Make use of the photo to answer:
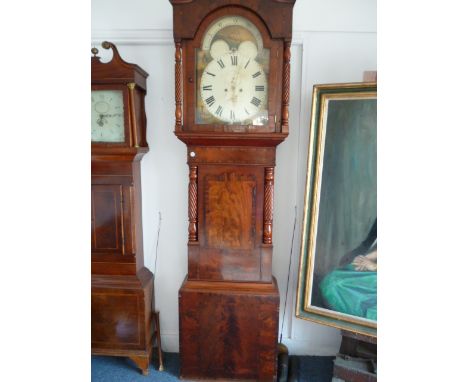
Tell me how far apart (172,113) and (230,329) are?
Result: 114 cm

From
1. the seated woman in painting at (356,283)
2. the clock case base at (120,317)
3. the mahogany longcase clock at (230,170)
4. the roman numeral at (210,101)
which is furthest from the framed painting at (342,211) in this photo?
the clock case base at (120,317)

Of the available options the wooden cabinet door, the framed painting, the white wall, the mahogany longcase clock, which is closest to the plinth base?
the mahogany longcase clock

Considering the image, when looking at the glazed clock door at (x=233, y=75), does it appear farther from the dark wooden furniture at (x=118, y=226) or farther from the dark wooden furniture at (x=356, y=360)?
the dark wooden furniture at (x=356, y=360)

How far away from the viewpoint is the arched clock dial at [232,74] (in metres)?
1.29

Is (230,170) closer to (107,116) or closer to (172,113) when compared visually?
(172,113)

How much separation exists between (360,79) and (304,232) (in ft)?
2.77

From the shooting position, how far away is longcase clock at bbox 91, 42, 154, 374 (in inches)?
55.2

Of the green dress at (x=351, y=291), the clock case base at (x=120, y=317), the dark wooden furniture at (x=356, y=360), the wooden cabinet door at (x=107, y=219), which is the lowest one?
the dark wooden furniture at (x=356, y=360)

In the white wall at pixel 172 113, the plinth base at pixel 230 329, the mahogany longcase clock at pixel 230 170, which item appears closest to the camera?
the mahogany longcase clock at pixel 230 170

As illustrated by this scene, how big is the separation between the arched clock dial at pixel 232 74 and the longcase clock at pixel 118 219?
35 centimetres

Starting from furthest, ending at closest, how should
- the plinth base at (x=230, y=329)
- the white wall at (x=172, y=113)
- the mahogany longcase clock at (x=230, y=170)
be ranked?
1. the white wall at (x=172, y=113)
2. the plinth base at (x=230, y=329)
3. the mahogany longcase clock at (x=230, y=170)

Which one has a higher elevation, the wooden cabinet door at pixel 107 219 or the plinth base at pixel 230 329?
the wooden cabinet door at pixel 107 219

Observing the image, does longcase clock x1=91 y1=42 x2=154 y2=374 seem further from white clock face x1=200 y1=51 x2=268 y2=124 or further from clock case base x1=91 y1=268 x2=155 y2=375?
white clock face x1=200 y1=51 x2=268 y2=124

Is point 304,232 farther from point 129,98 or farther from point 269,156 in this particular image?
point 129,98
